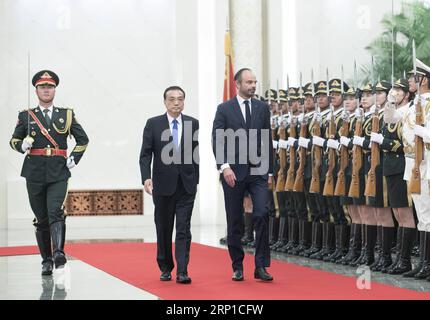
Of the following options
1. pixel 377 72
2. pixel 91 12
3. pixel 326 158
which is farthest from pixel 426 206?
pixel 91 12

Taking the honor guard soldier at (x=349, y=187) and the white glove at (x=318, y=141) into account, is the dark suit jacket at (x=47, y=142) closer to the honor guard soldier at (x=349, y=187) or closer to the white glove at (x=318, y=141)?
the white glove at (x=318, y=141)

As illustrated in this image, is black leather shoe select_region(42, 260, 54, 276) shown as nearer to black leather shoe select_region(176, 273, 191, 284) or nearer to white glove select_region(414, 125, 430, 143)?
black leather shoe select_region(176, 273, 191, 284)

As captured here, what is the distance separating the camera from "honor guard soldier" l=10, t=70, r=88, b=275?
8.12 meters

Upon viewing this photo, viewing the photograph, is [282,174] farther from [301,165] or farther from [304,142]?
[304,142]

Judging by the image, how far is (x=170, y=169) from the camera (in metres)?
7.64

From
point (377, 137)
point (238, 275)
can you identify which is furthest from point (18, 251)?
point (377, 137)

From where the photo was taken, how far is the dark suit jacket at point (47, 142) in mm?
8172

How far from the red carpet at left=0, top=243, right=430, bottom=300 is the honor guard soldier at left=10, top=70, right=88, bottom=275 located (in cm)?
67

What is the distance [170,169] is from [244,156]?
0.61 metres

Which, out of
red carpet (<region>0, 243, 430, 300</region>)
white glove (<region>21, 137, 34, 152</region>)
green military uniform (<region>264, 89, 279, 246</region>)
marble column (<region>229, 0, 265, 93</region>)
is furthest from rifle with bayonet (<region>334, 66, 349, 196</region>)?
marble column (<region>229, 0, 265, 93</region>)

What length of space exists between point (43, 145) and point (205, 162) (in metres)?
8.59

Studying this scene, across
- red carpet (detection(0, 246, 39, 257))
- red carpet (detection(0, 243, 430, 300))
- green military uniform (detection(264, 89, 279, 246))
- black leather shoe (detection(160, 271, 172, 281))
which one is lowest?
red carpet (detection(0, 246, 39, 257))

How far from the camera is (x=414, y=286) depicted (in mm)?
7195
